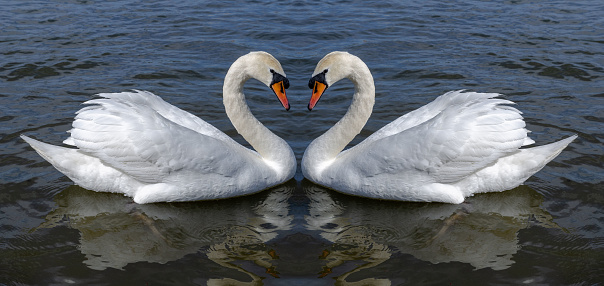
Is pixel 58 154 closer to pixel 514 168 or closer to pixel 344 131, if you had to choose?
pixel 344 131

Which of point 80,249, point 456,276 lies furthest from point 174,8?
point 456,276

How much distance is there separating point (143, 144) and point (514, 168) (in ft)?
14.6

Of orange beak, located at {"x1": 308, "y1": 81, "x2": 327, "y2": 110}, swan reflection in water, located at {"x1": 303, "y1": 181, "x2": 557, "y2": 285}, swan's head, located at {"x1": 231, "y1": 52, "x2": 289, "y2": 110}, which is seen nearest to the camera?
swan reflection in water, located at {"x1": 303, "y1": 181, "x2": 557, "y2": 285}

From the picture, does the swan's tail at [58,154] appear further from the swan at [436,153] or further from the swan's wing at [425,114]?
the swan's wing at [425,114]

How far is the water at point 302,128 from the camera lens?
22.0 ft

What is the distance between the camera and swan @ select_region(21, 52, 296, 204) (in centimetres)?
760

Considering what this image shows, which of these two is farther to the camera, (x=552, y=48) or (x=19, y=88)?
(x=552, y=48)

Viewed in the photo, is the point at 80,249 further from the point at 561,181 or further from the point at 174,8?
the point at 174,8

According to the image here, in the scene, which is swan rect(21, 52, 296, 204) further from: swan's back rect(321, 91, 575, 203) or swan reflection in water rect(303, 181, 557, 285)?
swan's back rect(321, 91, 575, 203)

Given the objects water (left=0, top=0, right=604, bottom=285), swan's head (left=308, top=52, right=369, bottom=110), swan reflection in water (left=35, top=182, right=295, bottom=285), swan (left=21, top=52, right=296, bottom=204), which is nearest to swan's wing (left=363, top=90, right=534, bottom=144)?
swan's head (left=308, top=52, right=369, bottom=110)

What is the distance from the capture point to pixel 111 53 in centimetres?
1373

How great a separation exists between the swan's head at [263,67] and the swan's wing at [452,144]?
1.41m

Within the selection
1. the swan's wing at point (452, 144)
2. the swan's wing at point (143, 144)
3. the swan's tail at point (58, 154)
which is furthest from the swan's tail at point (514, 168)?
the swan's tail at point (58, 154)

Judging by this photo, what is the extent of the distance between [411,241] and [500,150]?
158 cm
